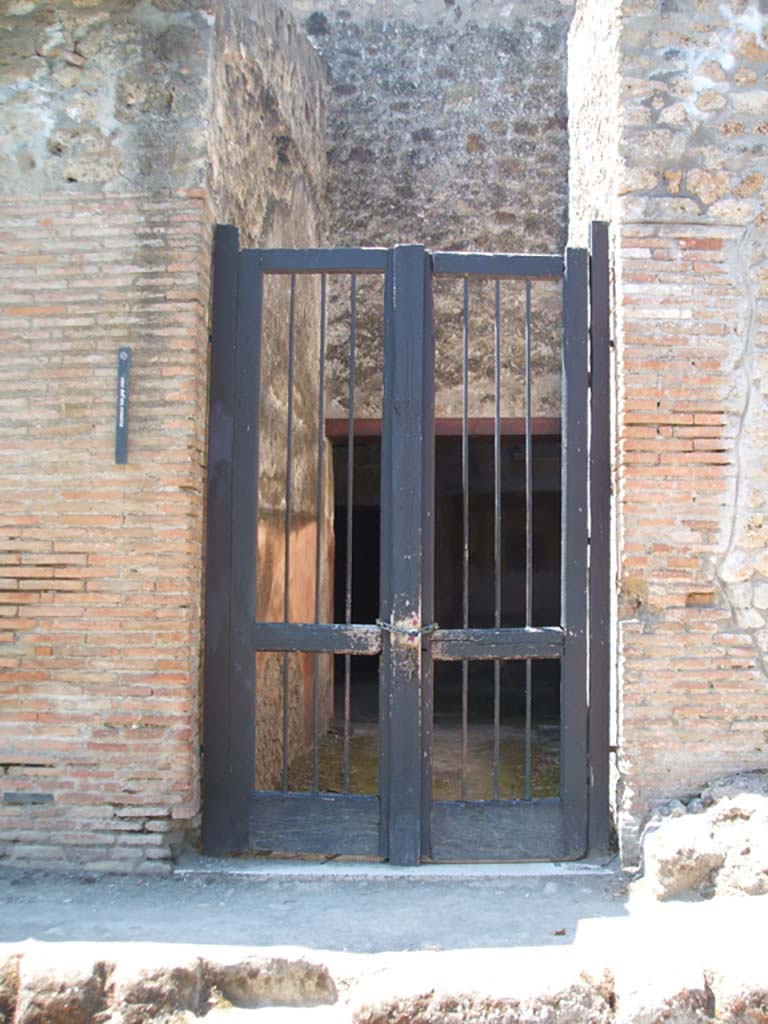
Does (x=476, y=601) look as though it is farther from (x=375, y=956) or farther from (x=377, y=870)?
(x=375, y=956)

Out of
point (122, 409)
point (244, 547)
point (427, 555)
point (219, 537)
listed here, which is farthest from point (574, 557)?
point (122, 409)

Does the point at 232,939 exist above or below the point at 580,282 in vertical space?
below

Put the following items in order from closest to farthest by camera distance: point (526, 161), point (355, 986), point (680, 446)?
point (355, 986) < point (680, 446) < point (526, 161)

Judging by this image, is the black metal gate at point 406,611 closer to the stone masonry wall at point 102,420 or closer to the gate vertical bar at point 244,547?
the gate vertical bar at point 244,547

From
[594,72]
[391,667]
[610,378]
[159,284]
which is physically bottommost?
[391,667]

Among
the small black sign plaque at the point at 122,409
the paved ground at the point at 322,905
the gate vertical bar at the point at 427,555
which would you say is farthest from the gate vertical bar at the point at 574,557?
the small black sign plaque at the point at 122,409

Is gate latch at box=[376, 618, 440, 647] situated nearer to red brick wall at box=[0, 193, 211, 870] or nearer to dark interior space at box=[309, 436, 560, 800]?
red brick wall at box=[0, 193, 211, 870]

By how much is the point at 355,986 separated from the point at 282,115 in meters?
4.58

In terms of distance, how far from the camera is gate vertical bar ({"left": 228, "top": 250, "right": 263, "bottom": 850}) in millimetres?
3857

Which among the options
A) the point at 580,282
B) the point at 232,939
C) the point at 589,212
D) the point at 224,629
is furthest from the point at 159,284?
the point at 232,939

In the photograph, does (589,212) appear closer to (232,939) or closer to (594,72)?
(594,72)

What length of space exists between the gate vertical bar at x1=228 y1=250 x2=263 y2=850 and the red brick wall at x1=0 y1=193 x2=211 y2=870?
0.17 m

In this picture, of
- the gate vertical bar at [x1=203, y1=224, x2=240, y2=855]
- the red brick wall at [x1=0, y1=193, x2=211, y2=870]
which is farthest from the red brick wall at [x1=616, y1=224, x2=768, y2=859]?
the red brick wall at [x1=0, y1=193, x2=211, y2=870]

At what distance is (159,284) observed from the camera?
379 centimetres
